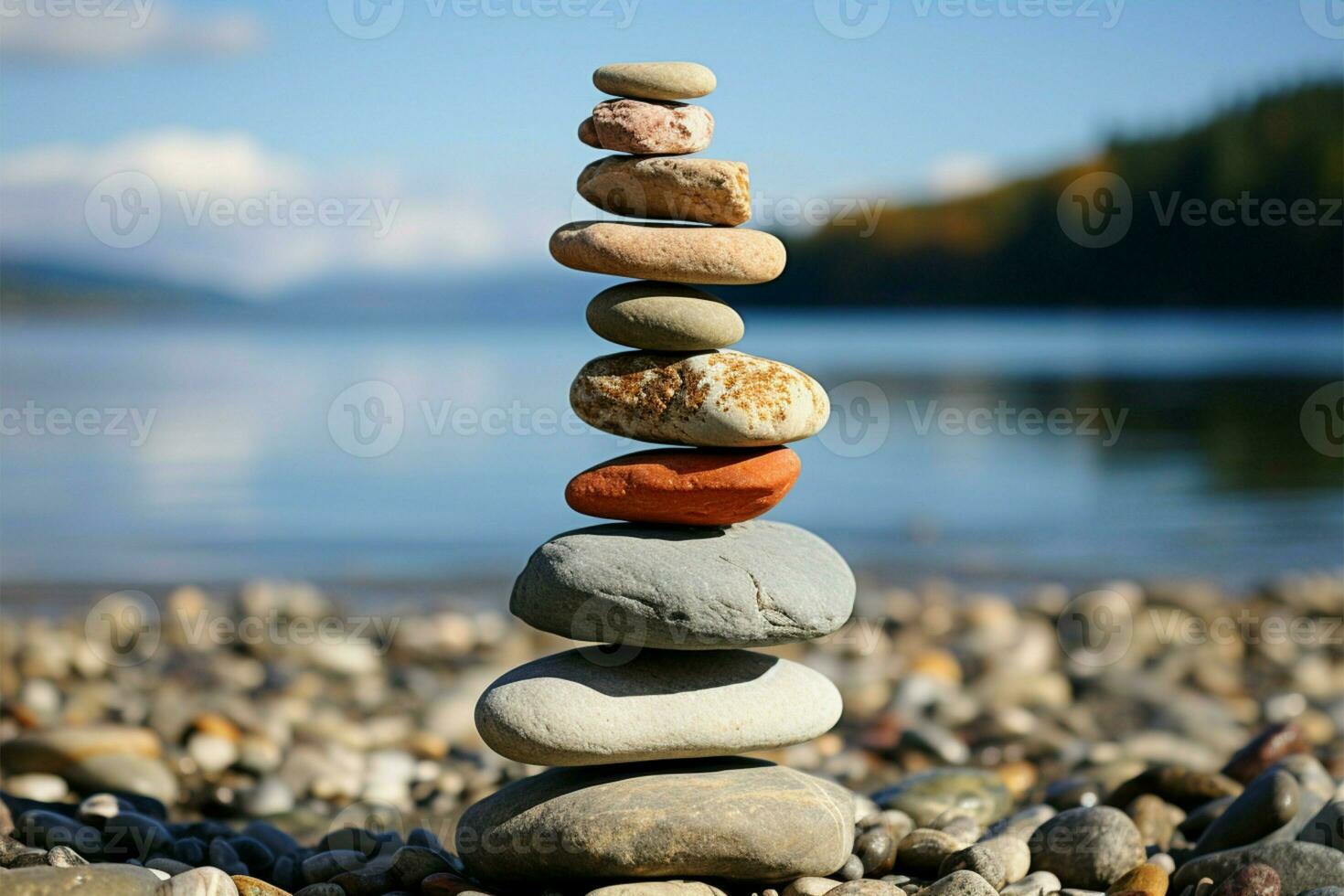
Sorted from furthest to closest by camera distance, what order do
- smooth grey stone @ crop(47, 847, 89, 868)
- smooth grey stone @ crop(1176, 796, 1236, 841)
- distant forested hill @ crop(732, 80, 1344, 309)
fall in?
distant forested hill @ crop(732, 80, 1344, 309) < smooth grey stone @ crop(1176, 796, 1236, 841) < smooth grey stone @ crop(47, 847, 89, 868)

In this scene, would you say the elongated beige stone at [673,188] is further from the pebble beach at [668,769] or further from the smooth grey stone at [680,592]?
the smooth grey stone at [680,592]

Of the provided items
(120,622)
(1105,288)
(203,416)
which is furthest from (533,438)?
(1105,288)

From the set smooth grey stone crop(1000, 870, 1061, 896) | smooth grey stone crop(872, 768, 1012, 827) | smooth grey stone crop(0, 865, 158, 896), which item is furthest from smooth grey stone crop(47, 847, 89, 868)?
smooth grey stone crop(872, 768, 1012, 827)

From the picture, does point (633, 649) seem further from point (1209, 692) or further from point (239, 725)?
point (1209, 692)

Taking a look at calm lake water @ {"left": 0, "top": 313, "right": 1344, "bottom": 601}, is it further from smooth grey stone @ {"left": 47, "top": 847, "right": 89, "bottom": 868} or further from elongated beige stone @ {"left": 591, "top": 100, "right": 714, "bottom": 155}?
elongated beige stone @ {"left": 591, "top": 100, "right": 714, "bottom": 155}

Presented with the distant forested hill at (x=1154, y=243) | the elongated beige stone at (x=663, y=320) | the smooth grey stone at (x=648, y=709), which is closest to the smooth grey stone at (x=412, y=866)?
the smooth grey stone at (x=648, y=709)

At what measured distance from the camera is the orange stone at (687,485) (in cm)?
517

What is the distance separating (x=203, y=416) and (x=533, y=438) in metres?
7.95

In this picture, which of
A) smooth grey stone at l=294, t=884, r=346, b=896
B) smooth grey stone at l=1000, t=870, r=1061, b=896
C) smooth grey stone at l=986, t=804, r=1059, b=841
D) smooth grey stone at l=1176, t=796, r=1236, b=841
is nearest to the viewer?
smooth grey stone at l=294, t=884, r=346, b=896

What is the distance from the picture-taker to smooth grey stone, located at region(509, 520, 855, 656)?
493 centimetres

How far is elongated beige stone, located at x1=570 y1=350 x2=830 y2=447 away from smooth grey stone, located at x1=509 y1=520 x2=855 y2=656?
458mm

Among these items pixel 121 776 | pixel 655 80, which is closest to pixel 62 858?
pixel 121 776

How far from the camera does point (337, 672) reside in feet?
33.6

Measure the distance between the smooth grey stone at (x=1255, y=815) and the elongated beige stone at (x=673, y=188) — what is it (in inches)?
134
